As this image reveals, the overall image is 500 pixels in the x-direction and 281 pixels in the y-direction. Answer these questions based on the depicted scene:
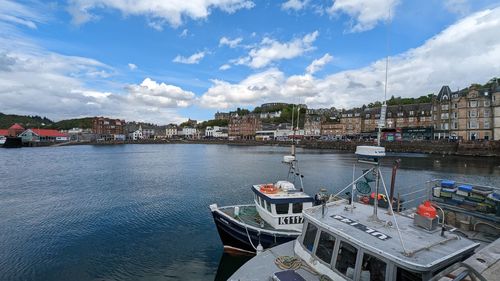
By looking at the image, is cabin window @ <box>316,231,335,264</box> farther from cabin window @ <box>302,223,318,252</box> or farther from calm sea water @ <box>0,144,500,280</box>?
calm sea water @ <box>0,144,500,280</box>

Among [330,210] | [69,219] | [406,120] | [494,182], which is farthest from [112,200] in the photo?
[406,120]

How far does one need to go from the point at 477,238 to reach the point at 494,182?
3774 centimetres

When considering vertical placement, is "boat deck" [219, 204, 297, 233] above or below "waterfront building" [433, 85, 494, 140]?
below

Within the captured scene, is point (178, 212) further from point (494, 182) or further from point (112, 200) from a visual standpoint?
point (494, 182)

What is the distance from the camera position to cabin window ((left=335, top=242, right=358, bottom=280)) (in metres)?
7.33

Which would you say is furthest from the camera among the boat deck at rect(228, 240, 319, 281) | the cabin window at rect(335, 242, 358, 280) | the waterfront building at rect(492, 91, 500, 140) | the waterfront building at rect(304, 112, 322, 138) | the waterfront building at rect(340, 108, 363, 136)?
the waterfront building at rect(304, 112, 322, 138)

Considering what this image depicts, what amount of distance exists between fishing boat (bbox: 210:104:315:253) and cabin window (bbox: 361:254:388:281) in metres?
8.40

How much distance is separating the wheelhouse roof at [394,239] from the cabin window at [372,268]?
0.24 metres

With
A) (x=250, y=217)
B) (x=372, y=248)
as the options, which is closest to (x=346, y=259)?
(x=372, y=248)

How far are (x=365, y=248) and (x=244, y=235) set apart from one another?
10.3 meters

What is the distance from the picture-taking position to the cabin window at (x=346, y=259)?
24.0 ft

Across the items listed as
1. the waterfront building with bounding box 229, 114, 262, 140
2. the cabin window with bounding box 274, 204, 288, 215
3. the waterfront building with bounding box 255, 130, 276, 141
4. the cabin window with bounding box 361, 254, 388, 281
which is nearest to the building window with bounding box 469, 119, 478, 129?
the cabin window with bounding box 274, 204, 288, 215

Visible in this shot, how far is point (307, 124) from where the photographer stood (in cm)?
16425

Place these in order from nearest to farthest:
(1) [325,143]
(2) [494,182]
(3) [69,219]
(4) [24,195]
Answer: (3) [69,219]
(4) [24,195]
(2) [494,182]
(1) [325,143]
